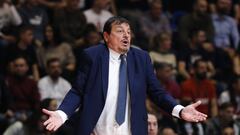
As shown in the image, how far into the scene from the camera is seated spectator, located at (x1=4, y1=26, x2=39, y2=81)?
9.46 metres

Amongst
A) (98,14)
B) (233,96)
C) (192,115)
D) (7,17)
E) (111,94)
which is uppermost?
(111,94)

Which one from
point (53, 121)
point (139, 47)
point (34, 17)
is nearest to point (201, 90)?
point (139, 47)

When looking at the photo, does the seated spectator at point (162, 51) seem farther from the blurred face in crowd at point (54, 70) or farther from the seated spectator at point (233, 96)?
the blurred face in crowd at point (54, 70)

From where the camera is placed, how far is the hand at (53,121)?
189 inches

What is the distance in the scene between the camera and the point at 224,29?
11805 millimetres

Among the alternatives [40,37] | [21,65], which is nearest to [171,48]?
[40,37]

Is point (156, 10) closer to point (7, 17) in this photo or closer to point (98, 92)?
point (7, 17)

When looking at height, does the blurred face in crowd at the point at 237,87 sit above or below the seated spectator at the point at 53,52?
below

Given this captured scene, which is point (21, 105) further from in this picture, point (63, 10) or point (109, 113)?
point (109, 113)

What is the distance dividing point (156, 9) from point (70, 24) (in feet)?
5.12

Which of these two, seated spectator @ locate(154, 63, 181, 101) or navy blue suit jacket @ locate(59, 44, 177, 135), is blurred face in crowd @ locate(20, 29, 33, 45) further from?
navy blue suit jacket @ locate(59, 44, 177, 135)

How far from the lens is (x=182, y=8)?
12.3 metres

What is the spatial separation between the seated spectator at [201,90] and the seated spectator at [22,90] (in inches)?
82.8

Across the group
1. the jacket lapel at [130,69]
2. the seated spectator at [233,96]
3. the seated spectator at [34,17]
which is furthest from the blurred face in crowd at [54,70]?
the jacket lapel at [130,69]
